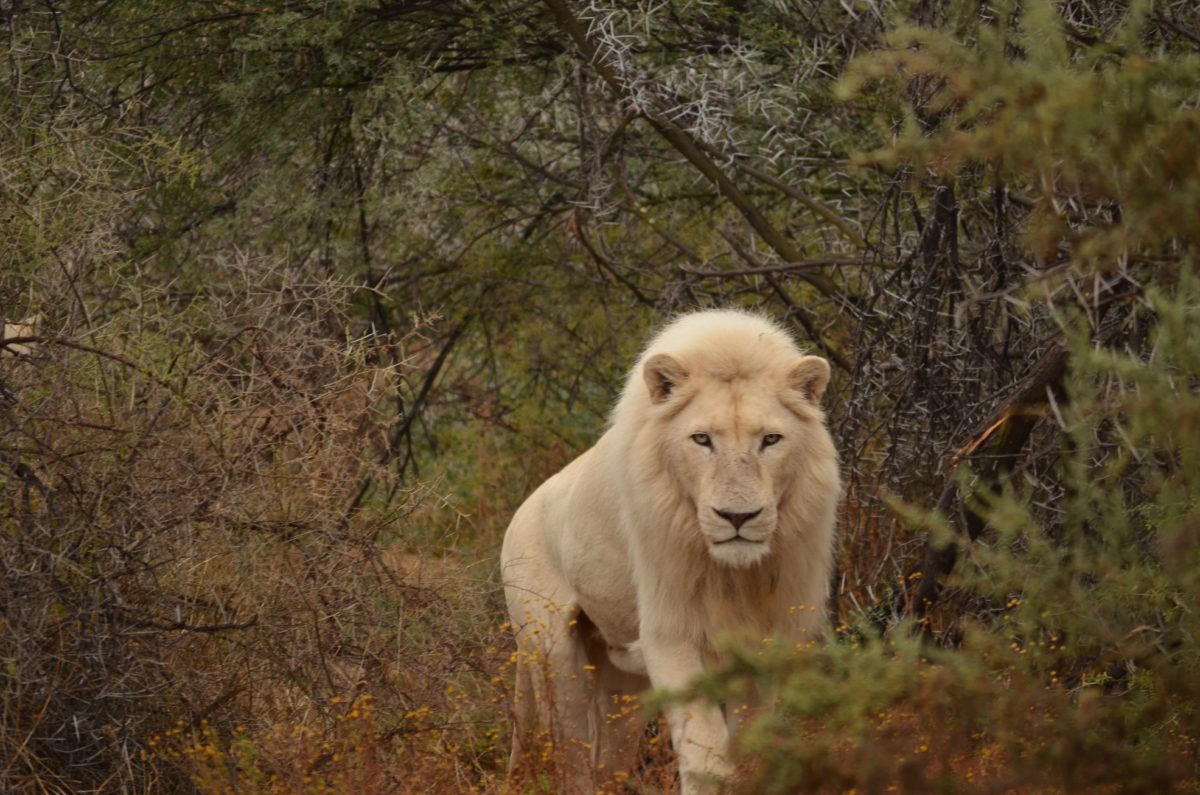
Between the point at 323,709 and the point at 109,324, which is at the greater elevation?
the point at 109,324

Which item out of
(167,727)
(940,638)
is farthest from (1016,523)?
(167,727)

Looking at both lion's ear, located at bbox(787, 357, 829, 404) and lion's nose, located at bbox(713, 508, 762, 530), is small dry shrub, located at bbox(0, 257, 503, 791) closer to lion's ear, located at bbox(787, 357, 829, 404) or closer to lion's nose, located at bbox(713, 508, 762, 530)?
lion's nose, located at bbox(713, 508, 762, 530)

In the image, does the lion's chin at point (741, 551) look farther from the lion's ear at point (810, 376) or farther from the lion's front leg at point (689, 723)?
the lion's ear at point (810, 376)

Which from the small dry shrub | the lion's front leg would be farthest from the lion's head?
the small dry shrub

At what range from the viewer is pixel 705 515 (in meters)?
6.23

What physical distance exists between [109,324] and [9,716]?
1.47m

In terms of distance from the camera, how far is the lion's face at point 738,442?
617 centimetres

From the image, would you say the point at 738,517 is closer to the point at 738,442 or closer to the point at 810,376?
the point at 738,442

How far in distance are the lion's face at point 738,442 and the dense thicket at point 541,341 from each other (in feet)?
1.77

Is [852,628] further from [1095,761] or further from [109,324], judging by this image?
[1095,761]

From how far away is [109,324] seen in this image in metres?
6.60

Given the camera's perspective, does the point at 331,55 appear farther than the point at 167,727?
Yes

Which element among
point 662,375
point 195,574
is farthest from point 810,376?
point 195,574

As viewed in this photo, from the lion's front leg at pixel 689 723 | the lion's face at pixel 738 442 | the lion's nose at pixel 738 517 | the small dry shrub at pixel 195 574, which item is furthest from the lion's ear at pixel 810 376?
the small dry shrub at pixel 195 574
